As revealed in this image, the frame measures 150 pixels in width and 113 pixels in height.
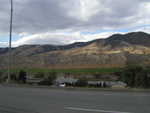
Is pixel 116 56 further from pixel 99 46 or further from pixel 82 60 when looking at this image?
pixel 99 46

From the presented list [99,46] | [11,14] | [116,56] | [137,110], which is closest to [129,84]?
[11,14]

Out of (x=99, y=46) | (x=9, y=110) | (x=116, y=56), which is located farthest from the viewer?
(x=99, y=46)

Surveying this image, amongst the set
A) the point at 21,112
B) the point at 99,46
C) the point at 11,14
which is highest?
the point at 99,46

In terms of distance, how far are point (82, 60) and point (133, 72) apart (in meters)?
102

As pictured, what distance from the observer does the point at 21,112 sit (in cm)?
1023

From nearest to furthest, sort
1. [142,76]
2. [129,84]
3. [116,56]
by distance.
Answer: [142,76] → [129,84] → [116,56]

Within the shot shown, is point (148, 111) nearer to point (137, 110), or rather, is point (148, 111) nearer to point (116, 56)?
point (137, 110)

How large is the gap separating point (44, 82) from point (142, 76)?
35.7ft

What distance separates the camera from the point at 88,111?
10.1 m

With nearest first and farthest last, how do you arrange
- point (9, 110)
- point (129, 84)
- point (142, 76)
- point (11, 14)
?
point (9, 110) < point (142, 76) < point (129, 84) < point (11, 14)

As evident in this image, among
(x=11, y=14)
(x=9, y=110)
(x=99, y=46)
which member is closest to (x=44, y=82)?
A: (x=11, y=14)

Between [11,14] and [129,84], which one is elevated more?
[11,14]

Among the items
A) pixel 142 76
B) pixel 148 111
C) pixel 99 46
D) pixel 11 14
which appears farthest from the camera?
pixel 99 46

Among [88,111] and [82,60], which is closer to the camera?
[88,111]
